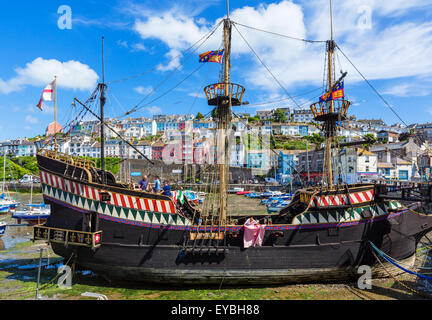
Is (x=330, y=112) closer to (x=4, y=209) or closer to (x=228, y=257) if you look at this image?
(x=228, y=257)

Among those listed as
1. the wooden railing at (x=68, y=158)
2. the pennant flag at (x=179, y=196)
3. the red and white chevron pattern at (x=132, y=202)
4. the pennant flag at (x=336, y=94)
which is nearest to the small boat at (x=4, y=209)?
the wooden railing at (x=68, y=158)

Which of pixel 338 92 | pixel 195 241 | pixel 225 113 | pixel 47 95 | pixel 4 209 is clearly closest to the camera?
pixel 195 241

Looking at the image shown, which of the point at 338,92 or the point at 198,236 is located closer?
the point at 198,236

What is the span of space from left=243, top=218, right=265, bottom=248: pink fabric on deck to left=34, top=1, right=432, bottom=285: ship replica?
0.17m

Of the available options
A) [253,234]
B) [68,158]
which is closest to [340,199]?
[253,234]

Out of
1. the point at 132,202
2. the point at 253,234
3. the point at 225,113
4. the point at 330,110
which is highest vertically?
the point at 330,110

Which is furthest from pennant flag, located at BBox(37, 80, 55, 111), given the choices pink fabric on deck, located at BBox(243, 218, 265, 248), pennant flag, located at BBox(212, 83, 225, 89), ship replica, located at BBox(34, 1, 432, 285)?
pink fabric on deck, located at BBox(243, 218, 265, 248)

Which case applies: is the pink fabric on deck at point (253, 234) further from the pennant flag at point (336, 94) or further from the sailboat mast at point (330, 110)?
the pennant flag at point (336, 94)

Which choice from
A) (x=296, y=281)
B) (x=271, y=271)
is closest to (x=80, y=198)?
(x=271, y=271)

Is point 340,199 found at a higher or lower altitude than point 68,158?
lower

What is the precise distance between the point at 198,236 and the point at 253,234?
221 centimetres

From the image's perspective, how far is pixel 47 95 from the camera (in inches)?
497

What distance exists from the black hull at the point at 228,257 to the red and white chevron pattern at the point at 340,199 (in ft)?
3.36
